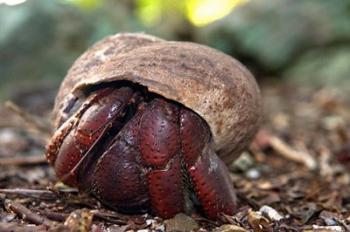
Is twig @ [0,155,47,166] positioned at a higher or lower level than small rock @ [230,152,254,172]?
lower

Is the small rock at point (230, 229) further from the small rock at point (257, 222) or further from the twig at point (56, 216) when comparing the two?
the twig at point (56, 216)

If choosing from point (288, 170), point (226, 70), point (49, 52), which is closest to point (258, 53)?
point (49, 52)

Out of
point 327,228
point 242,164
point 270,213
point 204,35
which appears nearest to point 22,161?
point 242,164

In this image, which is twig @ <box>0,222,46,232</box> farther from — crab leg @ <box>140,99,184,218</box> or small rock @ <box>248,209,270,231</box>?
small rock @ <box>248,209,270,231</box>

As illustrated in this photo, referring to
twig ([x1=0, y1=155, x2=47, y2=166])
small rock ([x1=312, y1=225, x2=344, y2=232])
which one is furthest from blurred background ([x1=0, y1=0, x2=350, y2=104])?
small rock ([x1=312, y1=225, x2=344, y2=232])

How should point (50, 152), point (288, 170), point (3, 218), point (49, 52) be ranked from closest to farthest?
point (3, 218) < point (50, 152) < point (288, 170) < point (49, 52)

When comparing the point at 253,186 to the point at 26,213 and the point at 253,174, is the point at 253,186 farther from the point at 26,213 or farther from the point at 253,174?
the point at 26,213

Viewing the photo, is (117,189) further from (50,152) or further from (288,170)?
(288,170)
